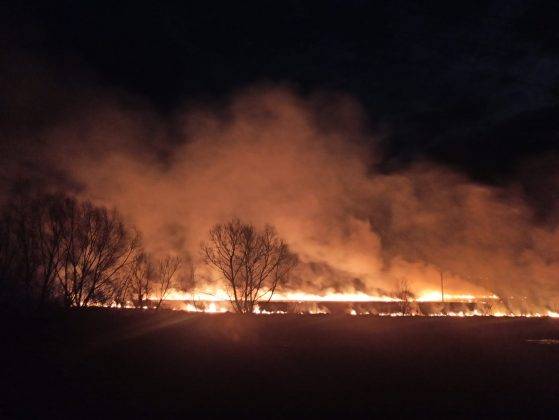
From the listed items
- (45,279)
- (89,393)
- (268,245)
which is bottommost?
(89,393)

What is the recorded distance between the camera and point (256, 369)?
15.6 metres

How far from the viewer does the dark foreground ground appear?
11.0 metres

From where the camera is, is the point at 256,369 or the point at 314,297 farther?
the point at 314,297

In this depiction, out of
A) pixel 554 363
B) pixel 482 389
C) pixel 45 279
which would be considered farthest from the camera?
pixel 45 279

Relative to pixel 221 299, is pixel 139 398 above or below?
below

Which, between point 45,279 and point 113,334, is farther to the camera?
point 45,279

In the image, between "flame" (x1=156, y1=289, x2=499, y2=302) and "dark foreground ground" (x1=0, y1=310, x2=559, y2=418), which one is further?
"flame" (x1=156, y1=289, x2=499, y2=302)

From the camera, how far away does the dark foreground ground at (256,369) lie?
36.1 feet

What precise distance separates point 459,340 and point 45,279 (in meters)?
27.5

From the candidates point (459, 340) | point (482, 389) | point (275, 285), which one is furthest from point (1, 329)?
point (275, 285)

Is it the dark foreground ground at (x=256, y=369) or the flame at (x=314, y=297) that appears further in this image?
the flame at (x=314, y=297)

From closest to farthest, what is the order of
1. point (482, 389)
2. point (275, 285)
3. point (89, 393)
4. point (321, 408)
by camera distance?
point (321, 408)
point (89, 393)
point (482, 389)
point (275, 285)

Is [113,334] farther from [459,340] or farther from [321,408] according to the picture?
[459,340]

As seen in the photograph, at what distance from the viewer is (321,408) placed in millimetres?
10781
